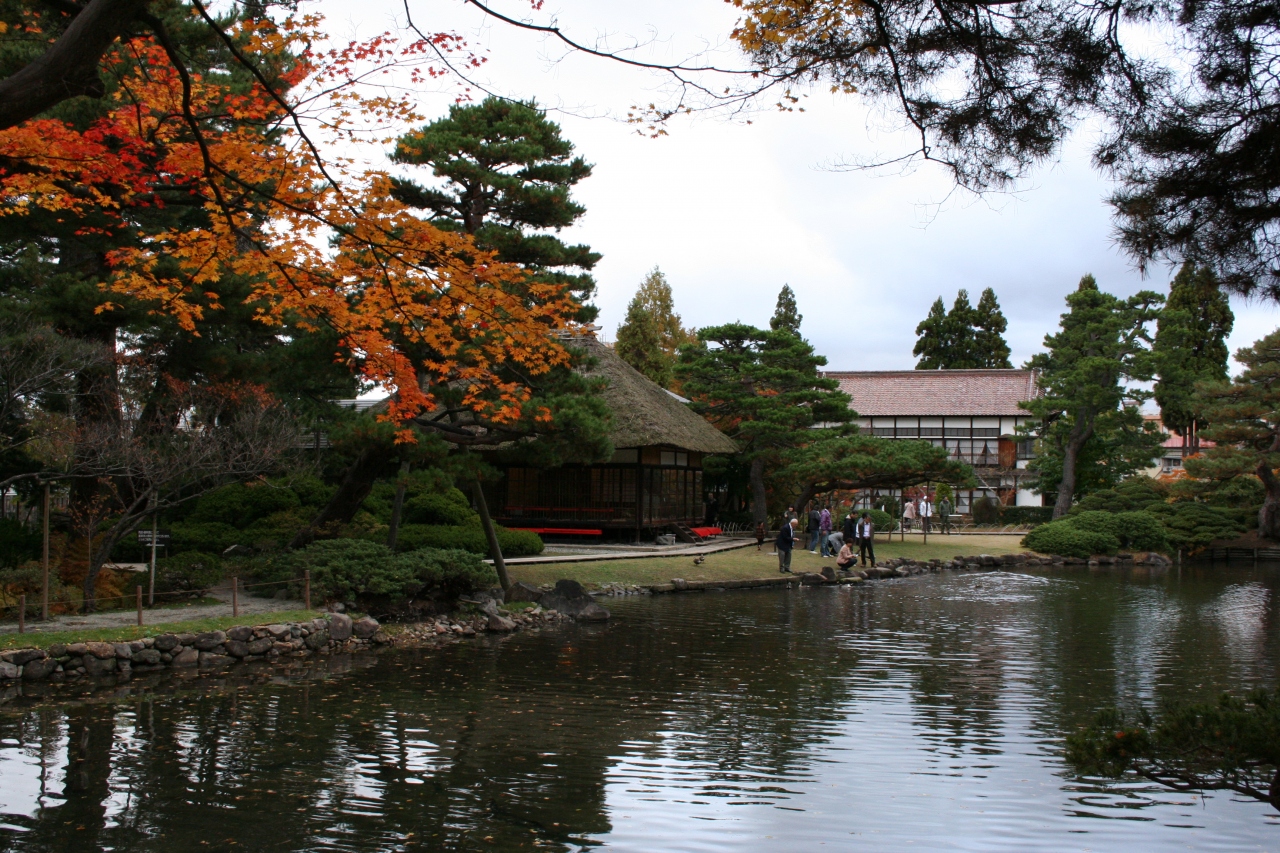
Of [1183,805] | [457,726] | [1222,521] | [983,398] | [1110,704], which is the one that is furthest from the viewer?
[983,398]

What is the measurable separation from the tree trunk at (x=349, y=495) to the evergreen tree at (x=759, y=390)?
53.5ft

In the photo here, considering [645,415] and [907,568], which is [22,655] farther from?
[907,568]

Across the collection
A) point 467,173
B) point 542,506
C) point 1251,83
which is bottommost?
point 542,506

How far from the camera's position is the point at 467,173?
20266 mm

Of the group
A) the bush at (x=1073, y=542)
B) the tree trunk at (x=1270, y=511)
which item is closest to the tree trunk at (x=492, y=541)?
the bush at (x=1073, y=542)

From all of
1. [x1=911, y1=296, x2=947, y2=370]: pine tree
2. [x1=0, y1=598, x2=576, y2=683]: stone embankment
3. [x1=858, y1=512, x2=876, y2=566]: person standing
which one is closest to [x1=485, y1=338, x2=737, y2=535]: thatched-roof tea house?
[x1=858, y1=512, x2=876, y2=566]: person standing

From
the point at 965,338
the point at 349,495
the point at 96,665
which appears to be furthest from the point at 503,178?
the point at 965,338

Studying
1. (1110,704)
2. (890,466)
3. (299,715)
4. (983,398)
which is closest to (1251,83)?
(1110,704)

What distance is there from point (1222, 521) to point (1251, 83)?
104 feet

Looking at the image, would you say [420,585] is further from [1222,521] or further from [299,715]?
[1222,521]

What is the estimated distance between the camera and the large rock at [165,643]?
11.5m

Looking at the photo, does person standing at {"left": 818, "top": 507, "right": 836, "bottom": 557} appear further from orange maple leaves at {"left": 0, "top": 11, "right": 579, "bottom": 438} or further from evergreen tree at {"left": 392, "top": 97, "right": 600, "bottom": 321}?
orange maple leaves at {"left": 0, "top": 11, "right": 579, "bottom": 438}

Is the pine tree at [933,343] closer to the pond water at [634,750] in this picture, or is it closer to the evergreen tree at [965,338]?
the evergreen tree at [965,338]

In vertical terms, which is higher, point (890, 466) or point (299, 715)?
point (890, 466)
